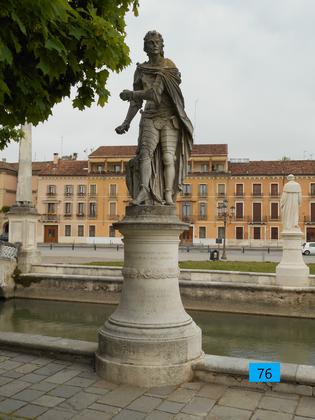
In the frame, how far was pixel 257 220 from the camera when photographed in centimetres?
5881

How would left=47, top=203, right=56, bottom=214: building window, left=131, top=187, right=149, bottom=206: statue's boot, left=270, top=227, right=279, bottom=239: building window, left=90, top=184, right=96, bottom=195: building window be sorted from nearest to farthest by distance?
1. left=131, top=187, right=149, bottom=206: statue's boot
2. left=270, top=227, right=279, bottom=239: building window
3. left=90, top=184, right=96, bottom=195: building window
4. left=47, top=203, right=56, bottom=214: building window

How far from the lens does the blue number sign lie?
448 cm

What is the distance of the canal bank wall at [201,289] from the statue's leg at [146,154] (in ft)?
30.2

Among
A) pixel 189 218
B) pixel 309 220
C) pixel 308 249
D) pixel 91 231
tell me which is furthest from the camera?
pixel 91 231

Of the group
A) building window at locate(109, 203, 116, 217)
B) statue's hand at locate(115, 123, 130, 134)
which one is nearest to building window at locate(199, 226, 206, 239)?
building window at locate(109, 203, 116, 217)

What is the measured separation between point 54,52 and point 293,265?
11.7 meters

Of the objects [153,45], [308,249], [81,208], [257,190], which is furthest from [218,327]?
[81,208]

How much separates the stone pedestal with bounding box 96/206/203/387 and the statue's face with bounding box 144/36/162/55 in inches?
79.2

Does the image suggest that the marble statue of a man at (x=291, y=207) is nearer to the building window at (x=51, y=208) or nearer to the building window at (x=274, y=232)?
the building window at (x=274, y=232)

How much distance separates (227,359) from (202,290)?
959 centimetres

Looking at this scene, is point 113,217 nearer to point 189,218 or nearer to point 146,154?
point 189,218

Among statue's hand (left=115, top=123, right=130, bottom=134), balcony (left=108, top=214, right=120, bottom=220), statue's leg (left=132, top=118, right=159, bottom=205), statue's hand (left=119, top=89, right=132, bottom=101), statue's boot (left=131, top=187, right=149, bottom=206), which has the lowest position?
statue's boot (left=131, top=187, right=149, bottom=206)

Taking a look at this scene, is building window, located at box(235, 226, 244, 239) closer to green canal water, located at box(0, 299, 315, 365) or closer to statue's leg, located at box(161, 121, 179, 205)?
green canal water, located at box(0, 299, 315, 365)

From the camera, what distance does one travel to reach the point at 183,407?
4141mm
